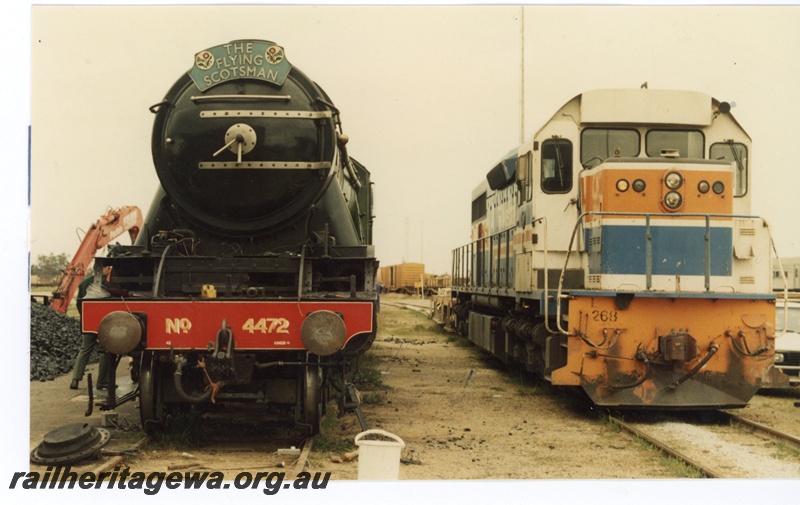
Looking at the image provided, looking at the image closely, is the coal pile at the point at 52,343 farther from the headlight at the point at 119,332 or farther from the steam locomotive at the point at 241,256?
the headlight at the point at 119,332

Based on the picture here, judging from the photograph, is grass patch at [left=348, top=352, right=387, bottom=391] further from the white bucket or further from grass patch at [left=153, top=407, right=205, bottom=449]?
the white bucket

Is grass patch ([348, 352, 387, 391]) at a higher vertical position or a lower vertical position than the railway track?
higher

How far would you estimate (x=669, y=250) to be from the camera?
27.5 feet

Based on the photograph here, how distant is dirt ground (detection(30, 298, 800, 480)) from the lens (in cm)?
625

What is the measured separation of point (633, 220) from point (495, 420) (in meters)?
2.65

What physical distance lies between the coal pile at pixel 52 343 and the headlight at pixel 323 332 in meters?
6.52

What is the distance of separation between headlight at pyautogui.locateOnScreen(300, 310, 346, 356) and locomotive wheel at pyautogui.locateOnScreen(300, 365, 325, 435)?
22.6 inches

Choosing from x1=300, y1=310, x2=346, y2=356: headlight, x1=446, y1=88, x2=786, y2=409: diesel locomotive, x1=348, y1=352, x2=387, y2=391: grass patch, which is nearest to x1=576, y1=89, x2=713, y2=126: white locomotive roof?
x1=446, y1=88, x2=786, y2=409: diesel locomotive

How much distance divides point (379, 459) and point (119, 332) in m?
2.24

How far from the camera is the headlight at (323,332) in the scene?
596cm

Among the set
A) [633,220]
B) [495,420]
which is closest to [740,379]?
[633,220]

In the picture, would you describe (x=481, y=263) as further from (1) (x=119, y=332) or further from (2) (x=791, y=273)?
(2) (x=791, y=273)

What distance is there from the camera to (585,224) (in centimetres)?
905

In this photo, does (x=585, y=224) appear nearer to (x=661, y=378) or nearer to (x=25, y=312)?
(x=661, y=378)
